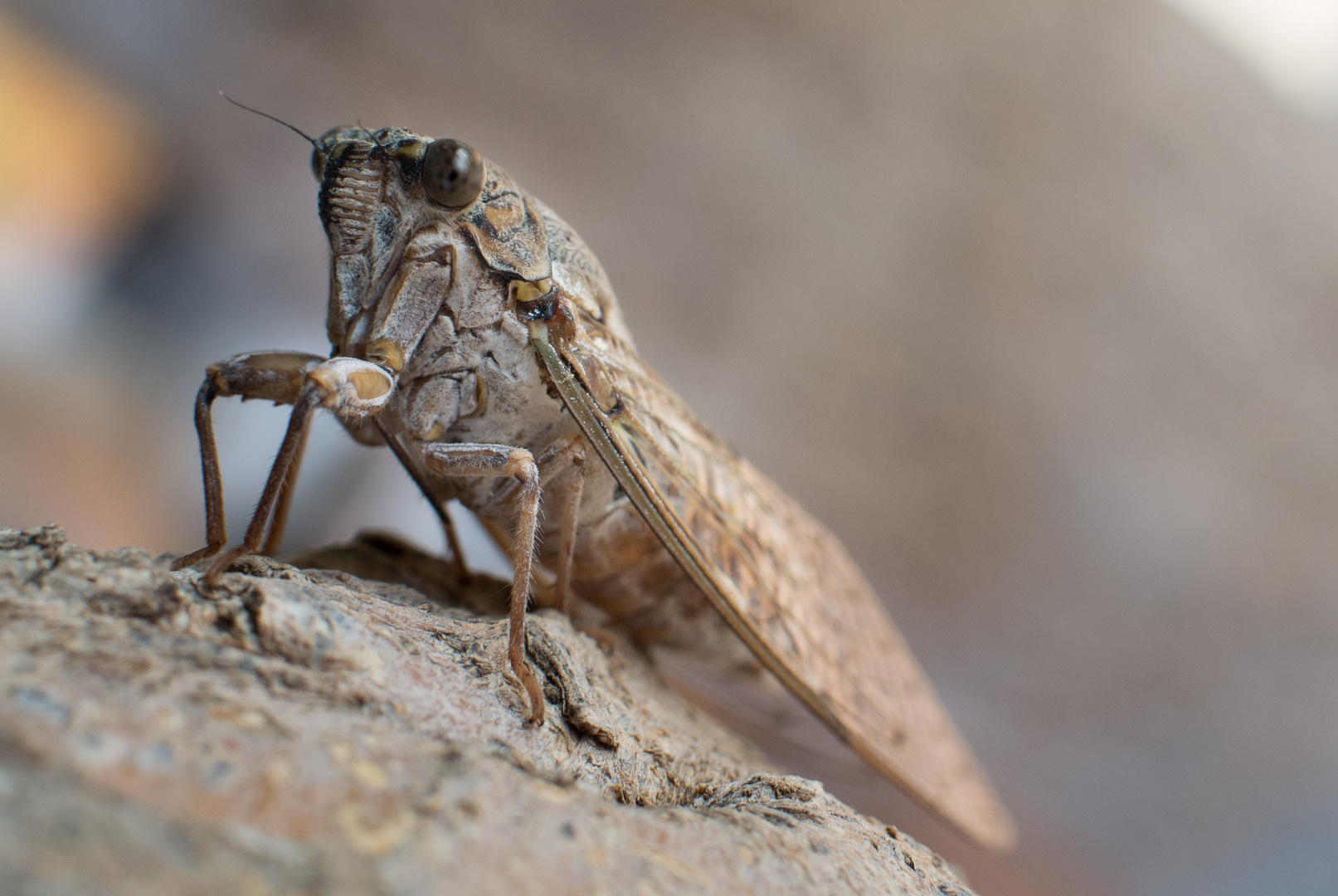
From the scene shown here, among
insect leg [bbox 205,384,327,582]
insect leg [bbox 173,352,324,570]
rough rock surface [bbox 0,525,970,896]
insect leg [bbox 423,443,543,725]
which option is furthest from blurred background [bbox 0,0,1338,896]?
rough rock surface [bbox 0,525,970,896]

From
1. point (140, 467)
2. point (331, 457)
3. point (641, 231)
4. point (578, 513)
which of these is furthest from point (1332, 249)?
point (140, 467)

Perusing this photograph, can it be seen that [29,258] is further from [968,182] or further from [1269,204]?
[1269,204]

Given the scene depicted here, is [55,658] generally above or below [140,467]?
above

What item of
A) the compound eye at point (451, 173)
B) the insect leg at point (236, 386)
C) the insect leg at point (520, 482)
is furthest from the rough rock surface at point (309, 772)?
the compound eye at point (451, 173)

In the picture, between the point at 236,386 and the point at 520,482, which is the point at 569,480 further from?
the point at 236,386

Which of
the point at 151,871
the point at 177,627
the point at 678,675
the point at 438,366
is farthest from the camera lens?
the point at 678,675

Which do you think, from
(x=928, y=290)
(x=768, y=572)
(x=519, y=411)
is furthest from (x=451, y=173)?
(x=928, y=290)

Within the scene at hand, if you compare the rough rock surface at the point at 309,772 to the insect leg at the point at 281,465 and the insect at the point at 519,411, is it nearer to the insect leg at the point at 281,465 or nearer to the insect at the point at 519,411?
the insect leg at the point at 281,465

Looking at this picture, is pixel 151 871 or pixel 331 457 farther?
pixel 331 457
